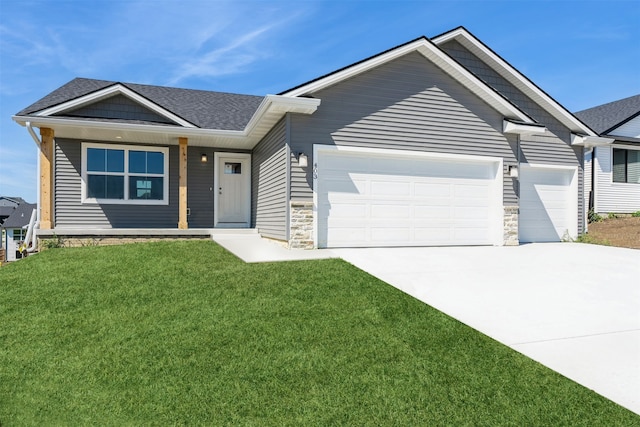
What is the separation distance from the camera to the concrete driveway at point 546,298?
146 inches

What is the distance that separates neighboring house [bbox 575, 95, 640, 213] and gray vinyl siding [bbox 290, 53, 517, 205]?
9.01m

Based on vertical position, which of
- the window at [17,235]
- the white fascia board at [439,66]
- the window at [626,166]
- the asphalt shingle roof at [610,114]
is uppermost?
the asphalt shingle roof at [610,114]

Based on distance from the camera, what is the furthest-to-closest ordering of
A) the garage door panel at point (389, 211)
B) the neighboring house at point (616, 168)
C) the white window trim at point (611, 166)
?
1. the white window trim at point (611, 166)
2. the neighboring house at point (616, 168)
3. the garage door panel at point (389, 211)

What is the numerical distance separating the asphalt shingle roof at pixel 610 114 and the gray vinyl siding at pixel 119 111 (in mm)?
18238

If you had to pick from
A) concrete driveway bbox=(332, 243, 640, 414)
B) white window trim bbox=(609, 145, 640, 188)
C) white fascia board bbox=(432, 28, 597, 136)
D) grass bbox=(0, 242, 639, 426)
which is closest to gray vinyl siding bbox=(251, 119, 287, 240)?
concrete driveway bbox=(332, 243, 640, 414)

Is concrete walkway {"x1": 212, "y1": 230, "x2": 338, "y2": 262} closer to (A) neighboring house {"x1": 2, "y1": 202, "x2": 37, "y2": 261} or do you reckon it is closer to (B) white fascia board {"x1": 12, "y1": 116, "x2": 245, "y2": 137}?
(B) white fascia board {"x1": 12, "y1": 116, "x2": 245, "y2": 137}

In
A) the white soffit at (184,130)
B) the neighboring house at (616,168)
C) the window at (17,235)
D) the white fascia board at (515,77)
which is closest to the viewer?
the white soffit at (184,130)

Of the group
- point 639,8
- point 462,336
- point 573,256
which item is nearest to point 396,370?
point 462,336

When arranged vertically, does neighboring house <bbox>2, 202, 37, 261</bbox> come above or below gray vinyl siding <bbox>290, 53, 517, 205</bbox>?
below

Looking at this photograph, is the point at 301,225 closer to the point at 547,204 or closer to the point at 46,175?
the point at 46,175

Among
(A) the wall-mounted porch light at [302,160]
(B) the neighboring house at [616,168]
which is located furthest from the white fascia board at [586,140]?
(A) the wall-mounted porch light at [302,160]

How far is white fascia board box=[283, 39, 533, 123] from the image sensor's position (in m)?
8.79

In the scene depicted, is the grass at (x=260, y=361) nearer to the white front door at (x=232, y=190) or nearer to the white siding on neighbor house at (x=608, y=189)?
the white front door at (x=232, y=190)

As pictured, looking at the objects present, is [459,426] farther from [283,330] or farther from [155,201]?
[155,201]
